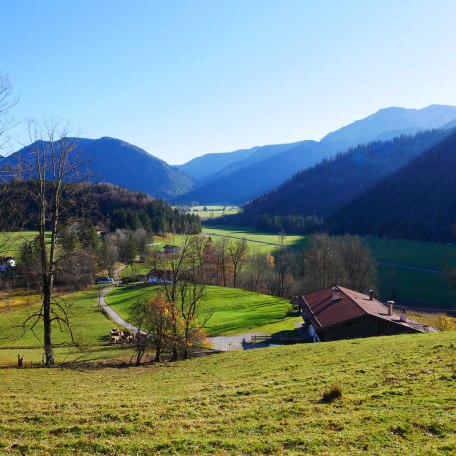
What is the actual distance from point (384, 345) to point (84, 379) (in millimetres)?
18240

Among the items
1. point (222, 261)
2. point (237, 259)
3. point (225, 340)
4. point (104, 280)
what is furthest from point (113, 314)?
point (237, 259)

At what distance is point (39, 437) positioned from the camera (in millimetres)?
11438

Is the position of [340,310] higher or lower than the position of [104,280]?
higher

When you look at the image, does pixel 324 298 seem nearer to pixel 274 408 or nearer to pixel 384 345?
pixel 384 345

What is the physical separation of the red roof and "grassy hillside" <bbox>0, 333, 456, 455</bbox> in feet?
64.8

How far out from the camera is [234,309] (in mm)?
74188

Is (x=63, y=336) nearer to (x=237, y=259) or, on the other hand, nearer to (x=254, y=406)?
(x=254, y=406)

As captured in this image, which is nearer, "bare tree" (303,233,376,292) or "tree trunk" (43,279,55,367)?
"tree trunk" (43,279,55,367)

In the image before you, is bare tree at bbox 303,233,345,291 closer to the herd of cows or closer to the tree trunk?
the herd of cows

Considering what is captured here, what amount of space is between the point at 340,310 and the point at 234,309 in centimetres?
3272

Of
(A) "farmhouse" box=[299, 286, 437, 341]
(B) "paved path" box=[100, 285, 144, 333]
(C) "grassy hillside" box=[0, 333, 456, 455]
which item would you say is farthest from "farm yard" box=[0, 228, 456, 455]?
(B) "paved path" box=[100, 285, 144, 333]

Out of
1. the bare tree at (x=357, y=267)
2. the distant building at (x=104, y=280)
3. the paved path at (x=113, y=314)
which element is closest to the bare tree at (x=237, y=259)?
the bare tree at (x=357, y=267)

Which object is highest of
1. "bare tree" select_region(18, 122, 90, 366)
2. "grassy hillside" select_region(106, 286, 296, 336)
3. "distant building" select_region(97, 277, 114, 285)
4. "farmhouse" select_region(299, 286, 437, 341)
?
"bare tree" select_region(18, 122, 90, 366)

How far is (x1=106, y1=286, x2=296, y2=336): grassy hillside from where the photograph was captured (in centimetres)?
6025
